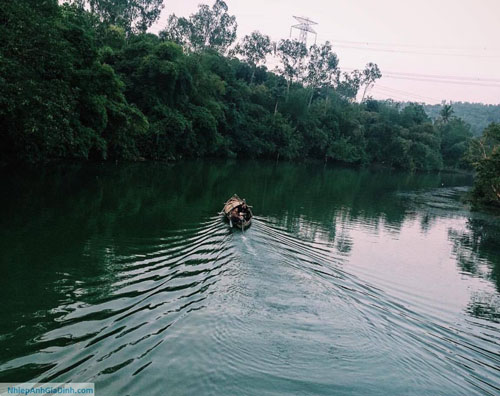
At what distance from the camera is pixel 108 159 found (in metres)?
33.5

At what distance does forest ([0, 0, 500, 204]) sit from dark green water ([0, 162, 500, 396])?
535cm

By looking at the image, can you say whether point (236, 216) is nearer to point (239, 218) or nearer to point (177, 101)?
point (239, 218)

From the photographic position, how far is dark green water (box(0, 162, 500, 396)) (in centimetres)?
606

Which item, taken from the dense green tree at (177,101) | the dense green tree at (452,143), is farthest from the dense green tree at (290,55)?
the dense green tree at (452,143)

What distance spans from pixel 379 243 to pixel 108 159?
81.1 ft

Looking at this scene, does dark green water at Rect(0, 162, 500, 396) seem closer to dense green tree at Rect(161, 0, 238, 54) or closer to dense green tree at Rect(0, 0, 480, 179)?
dense green tree at Rect(0, 0, 480, 179)

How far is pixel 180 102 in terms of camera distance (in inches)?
1694

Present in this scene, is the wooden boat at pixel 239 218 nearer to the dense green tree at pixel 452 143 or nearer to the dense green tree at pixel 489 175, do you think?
the dense green tree at pixel 489 175

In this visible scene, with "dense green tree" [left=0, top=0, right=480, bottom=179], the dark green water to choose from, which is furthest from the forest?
the dark green water

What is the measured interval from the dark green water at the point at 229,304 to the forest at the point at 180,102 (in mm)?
5346

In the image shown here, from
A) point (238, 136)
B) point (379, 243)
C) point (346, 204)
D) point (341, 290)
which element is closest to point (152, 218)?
point (341, 290)

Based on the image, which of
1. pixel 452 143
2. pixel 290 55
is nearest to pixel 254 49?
pixel 290 55

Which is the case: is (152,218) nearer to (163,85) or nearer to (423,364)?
(423,364)

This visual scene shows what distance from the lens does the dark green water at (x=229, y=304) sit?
6.06 m
